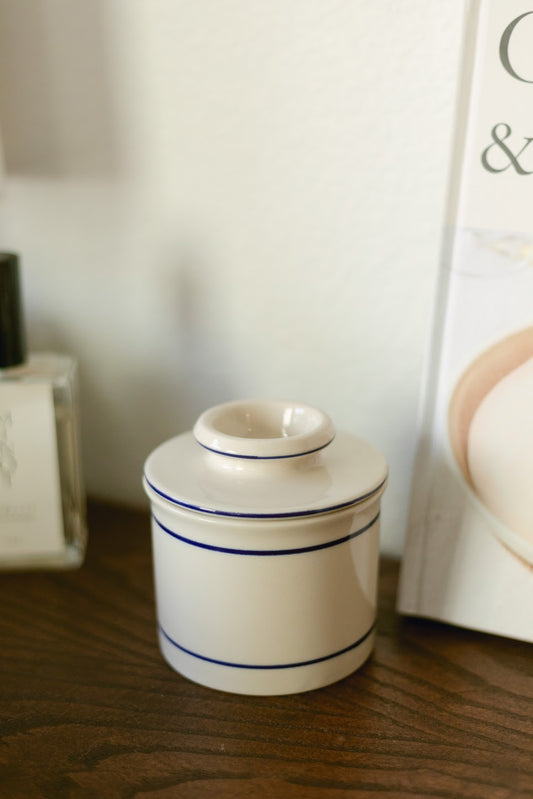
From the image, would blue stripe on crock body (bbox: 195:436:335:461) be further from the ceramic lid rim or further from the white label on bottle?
the white label on bottle

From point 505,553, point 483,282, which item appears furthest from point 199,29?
point 505,553

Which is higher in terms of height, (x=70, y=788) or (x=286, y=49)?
(x=286, y=49)

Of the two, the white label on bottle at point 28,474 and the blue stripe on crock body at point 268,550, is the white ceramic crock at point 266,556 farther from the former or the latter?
the white label on bottle at point 28,474

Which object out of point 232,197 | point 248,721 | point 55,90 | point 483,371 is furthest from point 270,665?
point 55,90

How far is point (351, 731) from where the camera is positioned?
400 mm

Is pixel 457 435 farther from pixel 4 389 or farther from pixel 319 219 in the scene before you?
pixel 4 389

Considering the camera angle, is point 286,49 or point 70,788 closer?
point 70,788

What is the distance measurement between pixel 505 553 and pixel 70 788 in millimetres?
248

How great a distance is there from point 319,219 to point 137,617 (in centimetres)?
27

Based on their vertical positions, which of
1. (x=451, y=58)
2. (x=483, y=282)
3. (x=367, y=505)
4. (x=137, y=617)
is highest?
(x=451, y=58)

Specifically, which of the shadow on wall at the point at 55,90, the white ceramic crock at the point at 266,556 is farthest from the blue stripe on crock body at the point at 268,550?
the shadow on wall at the point at 55,90

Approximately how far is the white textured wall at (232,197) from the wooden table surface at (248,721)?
13cm

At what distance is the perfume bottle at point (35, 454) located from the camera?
53 centimetres

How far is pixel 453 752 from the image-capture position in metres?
0.39
